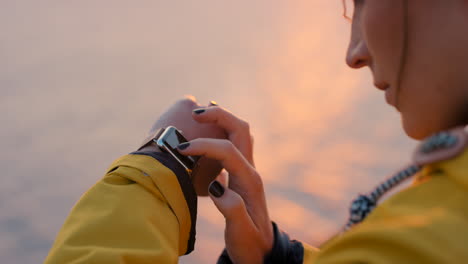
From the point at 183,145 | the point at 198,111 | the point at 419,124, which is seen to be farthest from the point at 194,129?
the point at 419,124

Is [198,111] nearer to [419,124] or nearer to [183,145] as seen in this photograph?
[183,145]

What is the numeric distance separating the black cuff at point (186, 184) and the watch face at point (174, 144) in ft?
0.10

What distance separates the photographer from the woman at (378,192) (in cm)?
46

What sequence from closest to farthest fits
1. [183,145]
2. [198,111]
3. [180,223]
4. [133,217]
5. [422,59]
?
[422,59] → [133,217] → [180,223] → [183,145] → [198,111]

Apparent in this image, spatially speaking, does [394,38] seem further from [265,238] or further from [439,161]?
[265,238]

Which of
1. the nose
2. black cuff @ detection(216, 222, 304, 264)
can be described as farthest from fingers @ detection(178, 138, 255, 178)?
the nose

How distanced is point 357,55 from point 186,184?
598 mm

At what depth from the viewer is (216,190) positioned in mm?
1225

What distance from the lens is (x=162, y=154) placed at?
124 cm

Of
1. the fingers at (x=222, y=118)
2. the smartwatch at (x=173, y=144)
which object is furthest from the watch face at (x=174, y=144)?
the fingers at (x=222, y=118)

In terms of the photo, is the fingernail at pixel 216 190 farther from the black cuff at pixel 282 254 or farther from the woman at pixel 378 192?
the black cuff at pixel 282 254

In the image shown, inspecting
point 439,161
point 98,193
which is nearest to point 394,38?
point 439,161

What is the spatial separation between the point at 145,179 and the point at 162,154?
134mm

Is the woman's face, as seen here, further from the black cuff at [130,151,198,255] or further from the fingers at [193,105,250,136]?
the fingers at [193,105,250,136]
